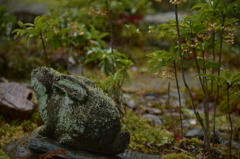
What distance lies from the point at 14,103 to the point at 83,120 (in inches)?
86.3

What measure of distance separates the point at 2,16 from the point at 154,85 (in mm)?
4442

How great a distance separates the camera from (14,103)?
14.0 feet

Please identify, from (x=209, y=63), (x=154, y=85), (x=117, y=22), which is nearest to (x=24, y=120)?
(x=209, y=63)

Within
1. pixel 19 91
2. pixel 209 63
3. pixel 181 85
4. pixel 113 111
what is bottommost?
pixel 181 85

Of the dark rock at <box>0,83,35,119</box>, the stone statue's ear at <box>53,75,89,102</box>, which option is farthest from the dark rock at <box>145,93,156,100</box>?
the stone statue's ear at <box>53,75,89,102</box>

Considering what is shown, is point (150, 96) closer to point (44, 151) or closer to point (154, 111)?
point (154, 111)

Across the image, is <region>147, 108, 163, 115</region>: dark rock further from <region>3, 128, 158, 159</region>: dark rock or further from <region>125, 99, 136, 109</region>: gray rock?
<region>3, 128, 158, 159</region>: dark rock

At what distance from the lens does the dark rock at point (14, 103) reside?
4203mm

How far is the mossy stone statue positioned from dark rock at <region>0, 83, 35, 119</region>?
64.3 inches

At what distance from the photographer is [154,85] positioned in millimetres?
7473

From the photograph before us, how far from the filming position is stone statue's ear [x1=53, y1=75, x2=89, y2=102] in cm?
262

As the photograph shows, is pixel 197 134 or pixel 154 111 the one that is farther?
pixel 154 111

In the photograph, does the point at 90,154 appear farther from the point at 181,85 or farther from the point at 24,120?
the point at 181,85

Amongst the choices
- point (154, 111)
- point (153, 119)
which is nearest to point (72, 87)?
point (153, 119)
